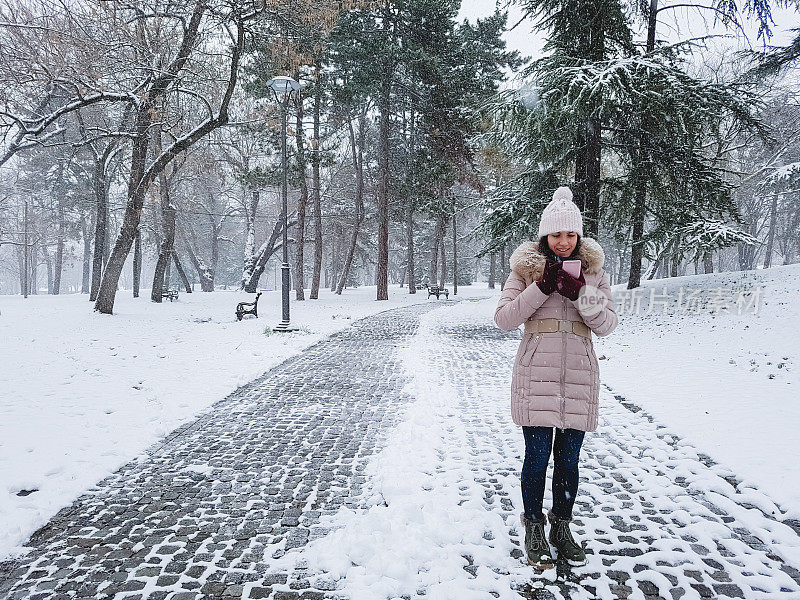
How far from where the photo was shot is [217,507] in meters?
3.60

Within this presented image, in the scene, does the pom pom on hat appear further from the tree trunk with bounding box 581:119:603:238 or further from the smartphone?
the tree trunk with bounding box 581:119:603:238

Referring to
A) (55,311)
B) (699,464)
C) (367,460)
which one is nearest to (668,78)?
(699,464)

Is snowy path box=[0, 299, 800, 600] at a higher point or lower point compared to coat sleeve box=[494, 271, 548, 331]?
lower

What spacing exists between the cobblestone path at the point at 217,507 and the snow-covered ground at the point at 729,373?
3.52 m

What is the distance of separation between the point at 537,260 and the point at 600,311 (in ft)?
1.56

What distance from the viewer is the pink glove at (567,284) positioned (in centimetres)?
267

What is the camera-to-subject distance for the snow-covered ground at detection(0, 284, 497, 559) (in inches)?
157

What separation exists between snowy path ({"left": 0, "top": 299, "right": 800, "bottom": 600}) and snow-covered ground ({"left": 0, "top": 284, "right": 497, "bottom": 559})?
297 mm

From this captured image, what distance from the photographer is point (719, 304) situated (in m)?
11.6

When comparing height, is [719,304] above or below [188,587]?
above

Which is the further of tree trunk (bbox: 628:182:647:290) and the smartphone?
tree trunk (bbox: 628:182:647:290)

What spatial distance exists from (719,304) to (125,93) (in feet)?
51.8

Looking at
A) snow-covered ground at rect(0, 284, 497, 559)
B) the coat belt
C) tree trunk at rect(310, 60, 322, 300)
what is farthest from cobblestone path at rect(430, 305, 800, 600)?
tree trunk at rect(310, 60, 322, 300)

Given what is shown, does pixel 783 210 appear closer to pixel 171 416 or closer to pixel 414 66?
pixel 414 66
